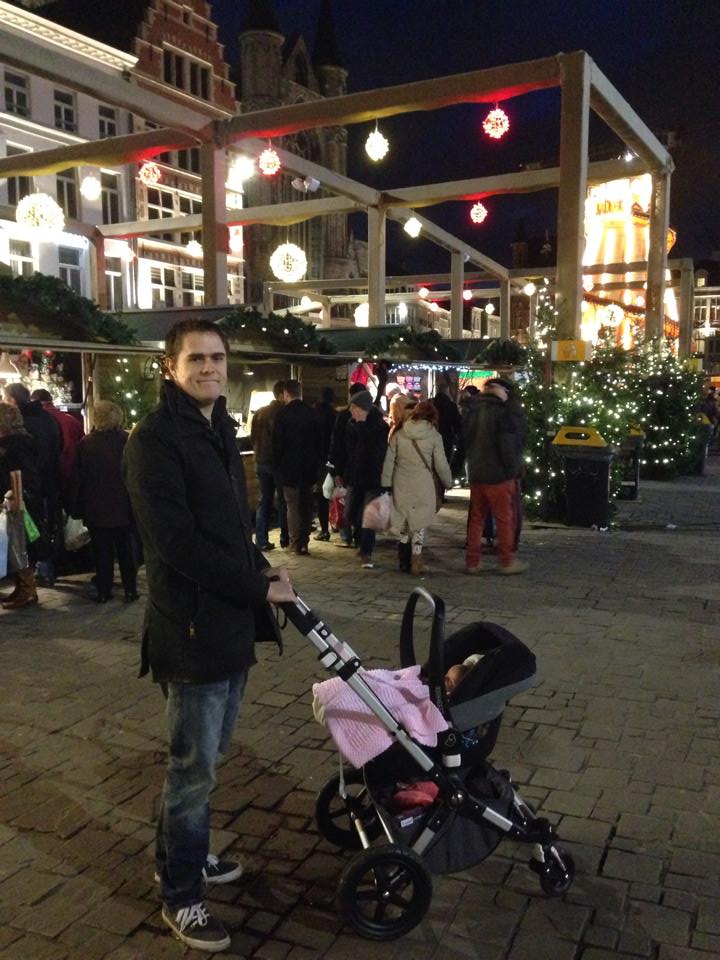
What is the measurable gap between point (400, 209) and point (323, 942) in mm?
19856

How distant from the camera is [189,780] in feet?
8.81

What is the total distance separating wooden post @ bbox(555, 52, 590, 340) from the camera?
491 inches

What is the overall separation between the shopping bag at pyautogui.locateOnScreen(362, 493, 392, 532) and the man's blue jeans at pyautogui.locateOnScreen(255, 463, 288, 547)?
5.04ft

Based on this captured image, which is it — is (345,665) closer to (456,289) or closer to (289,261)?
(289,261)

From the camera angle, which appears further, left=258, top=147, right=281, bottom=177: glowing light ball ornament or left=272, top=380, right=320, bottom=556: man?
left=258, top=147, right=281, bottom=177: glowing light ball ornament

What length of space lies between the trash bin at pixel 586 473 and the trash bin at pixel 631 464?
94.1 inches

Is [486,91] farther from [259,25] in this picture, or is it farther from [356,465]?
[259,25]

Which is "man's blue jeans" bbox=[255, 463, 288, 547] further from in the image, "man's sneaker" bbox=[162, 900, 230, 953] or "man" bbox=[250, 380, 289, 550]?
"man's sneaker" bbox=[162, 900, 230, 953]

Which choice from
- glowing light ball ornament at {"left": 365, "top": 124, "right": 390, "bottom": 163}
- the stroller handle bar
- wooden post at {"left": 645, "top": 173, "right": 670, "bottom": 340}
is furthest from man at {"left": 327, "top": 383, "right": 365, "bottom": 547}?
wooden post at {"left": 645, "top": 173, "right": 670, "bottom": 340}

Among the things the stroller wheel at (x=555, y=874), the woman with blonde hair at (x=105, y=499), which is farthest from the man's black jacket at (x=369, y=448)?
the stroller wheel at (x=555, y=874)

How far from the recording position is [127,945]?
2.79 meters

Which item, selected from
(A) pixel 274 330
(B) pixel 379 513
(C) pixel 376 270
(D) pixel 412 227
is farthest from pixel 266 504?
(D) pixel 412 227

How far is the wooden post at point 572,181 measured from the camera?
40.9 feet

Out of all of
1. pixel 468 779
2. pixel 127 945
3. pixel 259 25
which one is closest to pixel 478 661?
pixel 468 779
